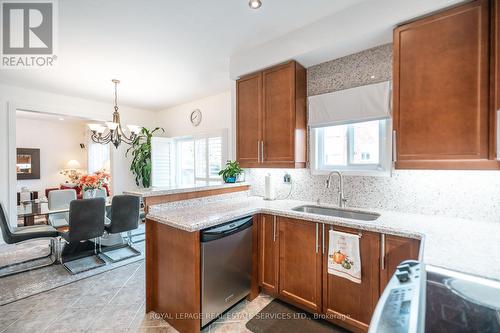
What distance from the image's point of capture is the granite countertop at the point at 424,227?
1.05m

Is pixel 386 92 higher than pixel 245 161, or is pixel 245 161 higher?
pixel 386 92

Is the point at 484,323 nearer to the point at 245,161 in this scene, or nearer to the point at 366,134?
the point at 366,134

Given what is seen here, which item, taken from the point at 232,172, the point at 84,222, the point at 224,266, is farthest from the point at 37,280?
the point at 232,172

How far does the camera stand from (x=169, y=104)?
16.8 ft

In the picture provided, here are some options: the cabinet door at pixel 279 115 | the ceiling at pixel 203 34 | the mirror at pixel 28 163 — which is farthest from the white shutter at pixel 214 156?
the mirror at pixel 28 163

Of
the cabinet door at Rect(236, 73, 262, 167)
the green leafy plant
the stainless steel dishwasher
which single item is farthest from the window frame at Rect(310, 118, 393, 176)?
the green leafy plant

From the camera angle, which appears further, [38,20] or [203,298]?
[38,20]

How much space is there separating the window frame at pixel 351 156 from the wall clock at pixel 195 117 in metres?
2.84

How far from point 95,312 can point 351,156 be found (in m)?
2.89

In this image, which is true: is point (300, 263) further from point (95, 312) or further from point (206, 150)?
point (206, 150)

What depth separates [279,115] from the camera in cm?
248

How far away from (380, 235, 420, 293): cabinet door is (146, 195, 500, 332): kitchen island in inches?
1.5

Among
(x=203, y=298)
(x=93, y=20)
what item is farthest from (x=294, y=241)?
(x=93, y=20)

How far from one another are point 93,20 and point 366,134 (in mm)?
2862
